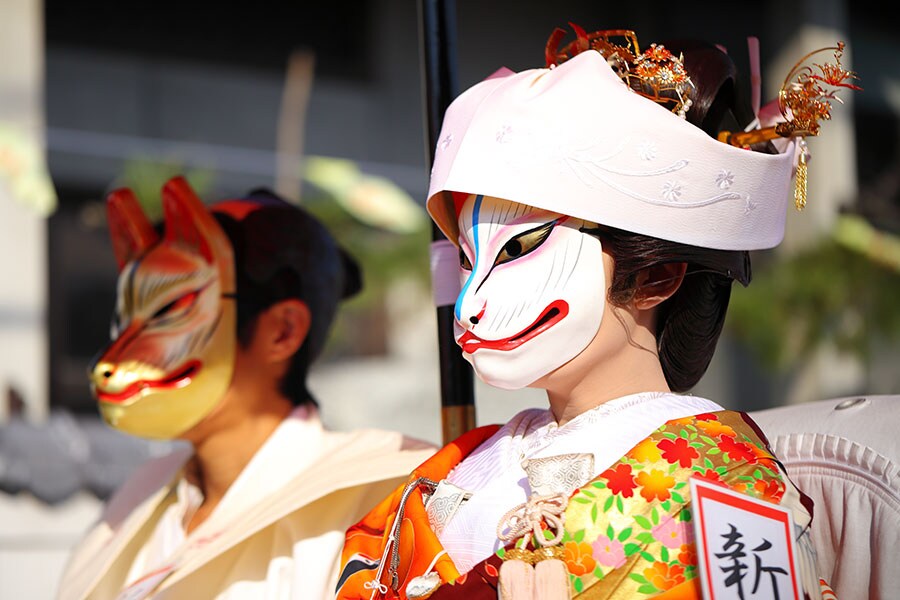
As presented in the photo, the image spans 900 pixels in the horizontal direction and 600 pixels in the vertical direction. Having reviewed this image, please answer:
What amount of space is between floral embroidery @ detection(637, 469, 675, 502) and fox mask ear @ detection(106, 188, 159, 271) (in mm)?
1112

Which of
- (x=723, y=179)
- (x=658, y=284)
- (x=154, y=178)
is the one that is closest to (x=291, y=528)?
(x=658, y=284)

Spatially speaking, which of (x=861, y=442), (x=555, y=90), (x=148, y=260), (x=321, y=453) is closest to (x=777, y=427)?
(x=861, y=442)

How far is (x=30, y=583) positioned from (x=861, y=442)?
238 cm

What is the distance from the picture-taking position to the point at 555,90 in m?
1.24

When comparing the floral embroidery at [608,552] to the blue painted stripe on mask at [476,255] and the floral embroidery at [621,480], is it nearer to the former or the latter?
the floral embroidery at [621,480]

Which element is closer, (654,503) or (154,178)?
(654,503)

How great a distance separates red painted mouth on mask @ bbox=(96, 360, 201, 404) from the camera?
72.6 inches

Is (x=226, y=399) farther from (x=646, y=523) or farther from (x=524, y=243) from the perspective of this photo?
(x=646, y=523)

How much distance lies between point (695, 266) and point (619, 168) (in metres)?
0.16

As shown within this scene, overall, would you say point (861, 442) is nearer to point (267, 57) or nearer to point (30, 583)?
point (30, 583)

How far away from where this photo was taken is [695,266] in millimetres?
1287

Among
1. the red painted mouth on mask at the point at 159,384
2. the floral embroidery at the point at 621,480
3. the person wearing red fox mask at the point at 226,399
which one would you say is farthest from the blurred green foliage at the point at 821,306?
the floral embroidery at the point at 621,480

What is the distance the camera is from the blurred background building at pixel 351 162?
4.71 metres

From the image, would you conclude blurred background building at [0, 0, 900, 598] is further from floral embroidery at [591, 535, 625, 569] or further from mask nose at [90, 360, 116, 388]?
floral embroidery at [591, 535, 625, 569]
